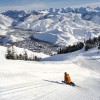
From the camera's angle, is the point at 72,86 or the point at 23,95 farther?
the point at 72,86

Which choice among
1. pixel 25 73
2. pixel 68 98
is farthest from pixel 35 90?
pixel 25 73

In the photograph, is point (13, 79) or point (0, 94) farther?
point (13, 79)

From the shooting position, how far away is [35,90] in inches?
969

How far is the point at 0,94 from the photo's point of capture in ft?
69.6

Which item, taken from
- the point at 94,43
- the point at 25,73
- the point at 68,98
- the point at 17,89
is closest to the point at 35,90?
the point at 17,89

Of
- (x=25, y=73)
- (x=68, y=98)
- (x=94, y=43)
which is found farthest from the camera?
(x=94, y=43)

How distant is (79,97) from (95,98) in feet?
4.72

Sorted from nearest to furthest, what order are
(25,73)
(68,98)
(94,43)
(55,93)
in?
(68,98), (55,93), (25,73), (94,43)

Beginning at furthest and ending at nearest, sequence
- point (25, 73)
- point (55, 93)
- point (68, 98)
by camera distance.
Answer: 1. point (25, 73)
2. point (55, 93)
3. point (68, 98)

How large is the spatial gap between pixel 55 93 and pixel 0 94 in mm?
5674

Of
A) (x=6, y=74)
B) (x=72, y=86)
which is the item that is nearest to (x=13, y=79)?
(x=6, y=74)

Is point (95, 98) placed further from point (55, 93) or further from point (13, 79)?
point (13, 79)

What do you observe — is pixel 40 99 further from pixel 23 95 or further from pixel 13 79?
pixel 13 79

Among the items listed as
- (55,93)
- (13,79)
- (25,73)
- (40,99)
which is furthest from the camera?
(25,73)
